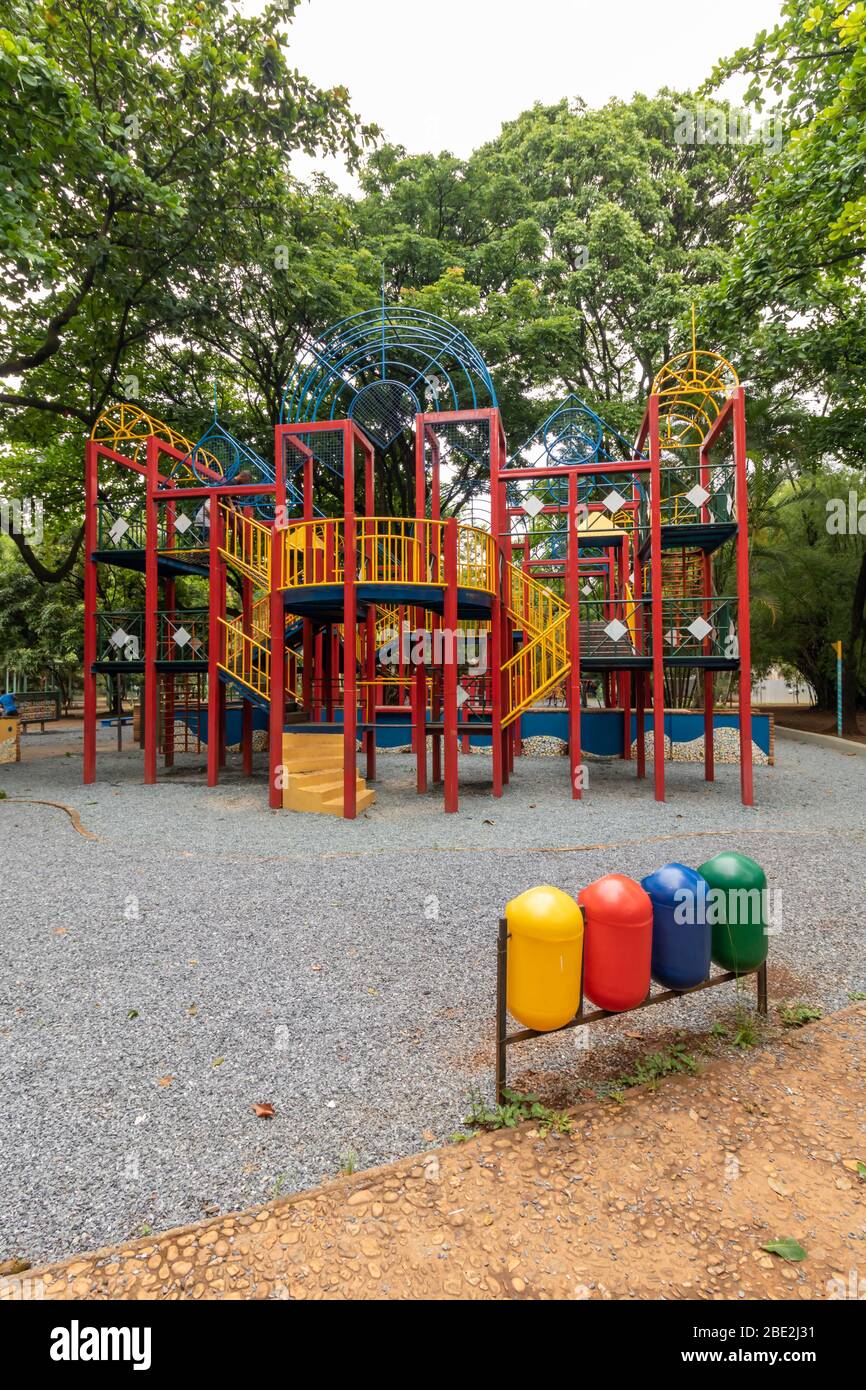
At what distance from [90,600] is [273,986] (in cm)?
1020

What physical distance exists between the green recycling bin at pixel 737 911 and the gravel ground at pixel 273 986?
1.38 ft

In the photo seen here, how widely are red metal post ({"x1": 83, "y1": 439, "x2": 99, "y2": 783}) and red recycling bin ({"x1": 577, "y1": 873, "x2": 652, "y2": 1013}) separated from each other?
36.1ft

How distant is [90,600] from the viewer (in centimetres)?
1200

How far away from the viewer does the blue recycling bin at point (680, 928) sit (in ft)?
10.1

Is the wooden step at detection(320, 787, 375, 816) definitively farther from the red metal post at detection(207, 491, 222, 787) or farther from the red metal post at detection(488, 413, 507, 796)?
the red metal post at detection(207, 491, 222, 787)

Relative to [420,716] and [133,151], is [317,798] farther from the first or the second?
[133,151]

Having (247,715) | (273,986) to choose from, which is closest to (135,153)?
(247,715)

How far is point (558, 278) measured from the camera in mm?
18922

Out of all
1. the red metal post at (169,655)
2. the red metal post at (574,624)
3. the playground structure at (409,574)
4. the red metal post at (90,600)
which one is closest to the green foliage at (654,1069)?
the playground structure at (409,574)

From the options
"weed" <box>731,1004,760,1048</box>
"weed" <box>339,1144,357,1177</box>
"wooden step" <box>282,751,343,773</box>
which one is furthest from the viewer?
"wooden step" <box>282,751,343,773</box>

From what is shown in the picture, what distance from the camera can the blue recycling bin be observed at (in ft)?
10.1

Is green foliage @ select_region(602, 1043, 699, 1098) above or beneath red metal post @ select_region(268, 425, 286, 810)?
beneath

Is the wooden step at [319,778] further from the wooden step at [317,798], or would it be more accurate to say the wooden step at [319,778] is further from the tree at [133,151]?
the tree at [133,151]

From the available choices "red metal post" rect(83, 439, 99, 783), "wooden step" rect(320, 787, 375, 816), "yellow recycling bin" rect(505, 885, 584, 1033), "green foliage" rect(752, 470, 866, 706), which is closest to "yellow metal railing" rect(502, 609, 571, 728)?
"wooden step" rect(320, 787, 375, 816)
